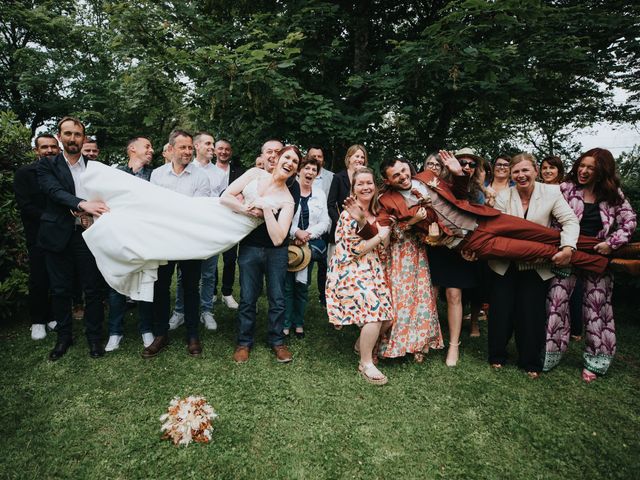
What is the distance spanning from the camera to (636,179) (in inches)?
265

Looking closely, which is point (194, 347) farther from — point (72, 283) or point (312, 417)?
point (312, 417)

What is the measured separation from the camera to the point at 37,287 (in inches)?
176

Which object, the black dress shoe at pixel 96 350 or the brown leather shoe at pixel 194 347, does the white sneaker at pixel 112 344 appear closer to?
the black dress shoe at pixel 96 350

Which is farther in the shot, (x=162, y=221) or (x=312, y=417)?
(x=162, y=221)

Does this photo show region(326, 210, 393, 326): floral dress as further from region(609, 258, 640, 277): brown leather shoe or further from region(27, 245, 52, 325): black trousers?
region(27, 245, 52, 325): black trousers

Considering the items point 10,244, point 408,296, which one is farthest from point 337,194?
point 10,244

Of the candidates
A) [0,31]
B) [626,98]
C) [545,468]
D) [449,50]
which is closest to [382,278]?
[545,468]

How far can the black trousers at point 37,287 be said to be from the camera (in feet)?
14.5

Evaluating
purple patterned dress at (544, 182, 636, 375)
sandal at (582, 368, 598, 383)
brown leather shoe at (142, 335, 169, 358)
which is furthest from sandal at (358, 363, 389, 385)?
brown leather shoe at (142, 335, 169, 358)

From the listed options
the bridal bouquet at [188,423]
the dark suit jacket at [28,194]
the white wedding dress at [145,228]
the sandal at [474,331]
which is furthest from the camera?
the sandal at [474,331]

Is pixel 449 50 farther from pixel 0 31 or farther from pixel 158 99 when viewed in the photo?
pixel 0 31

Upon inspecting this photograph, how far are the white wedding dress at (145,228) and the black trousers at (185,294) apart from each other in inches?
13.9

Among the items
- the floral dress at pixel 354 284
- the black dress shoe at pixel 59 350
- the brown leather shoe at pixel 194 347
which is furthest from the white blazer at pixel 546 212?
the black dress shoe at pixel 59 350

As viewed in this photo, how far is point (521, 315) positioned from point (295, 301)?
102 inches
